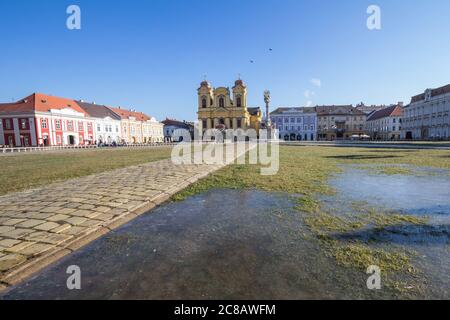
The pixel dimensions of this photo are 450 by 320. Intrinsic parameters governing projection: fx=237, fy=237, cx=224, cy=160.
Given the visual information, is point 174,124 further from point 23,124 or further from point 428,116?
point 428,116

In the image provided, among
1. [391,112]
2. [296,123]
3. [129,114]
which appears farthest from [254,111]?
[129,114]

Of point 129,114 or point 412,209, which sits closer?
point 412,209

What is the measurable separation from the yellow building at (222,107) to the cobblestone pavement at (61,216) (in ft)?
209

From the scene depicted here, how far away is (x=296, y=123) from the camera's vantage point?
3059 inches

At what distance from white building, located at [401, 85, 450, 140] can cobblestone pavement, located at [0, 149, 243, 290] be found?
237 ft

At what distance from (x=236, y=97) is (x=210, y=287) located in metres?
71.1

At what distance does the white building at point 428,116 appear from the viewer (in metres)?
55.6

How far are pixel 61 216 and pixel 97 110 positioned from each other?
7045 centimetres

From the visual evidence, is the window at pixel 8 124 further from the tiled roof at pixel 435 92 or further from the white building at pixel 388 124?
the white building at pixel 388 124

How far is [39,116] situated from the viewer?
152 feet

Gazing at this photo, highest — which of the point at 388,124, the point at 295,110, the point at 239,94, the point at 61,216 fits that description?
the point at 239,94

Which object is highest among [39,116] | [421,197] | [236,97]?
[236,97]

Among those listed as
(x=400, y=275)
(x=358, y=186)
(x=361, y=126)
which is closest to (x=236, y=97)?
(x=361, y=126)
